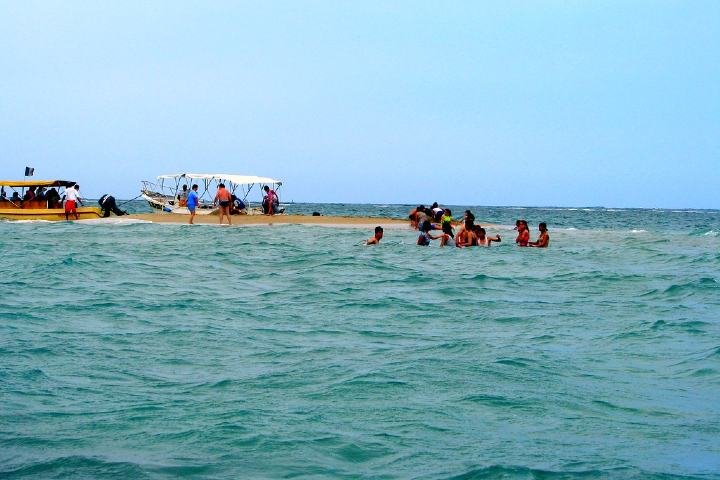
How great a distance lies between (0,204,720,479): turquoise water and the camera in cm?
599

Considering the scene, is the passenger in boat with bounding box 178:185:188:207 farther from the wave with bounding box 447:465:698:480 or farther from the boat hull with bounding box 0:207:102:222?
the wave with bounding box 447:465:698:480

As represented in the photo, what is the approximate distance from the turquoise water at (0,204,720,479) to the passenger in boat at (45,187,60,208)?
19.3 m

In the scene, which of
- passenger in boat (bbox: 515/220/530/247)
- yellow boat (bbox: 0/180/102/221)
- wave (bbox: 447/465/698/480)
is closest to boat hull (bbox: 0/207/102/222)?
yellow boat (bbox: 0/180/102/221)

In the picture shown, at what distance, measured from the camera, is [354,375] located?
8.38 metres

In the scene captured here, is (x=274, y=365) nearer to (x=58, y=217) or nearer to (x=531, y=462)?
(x=531, y=462)

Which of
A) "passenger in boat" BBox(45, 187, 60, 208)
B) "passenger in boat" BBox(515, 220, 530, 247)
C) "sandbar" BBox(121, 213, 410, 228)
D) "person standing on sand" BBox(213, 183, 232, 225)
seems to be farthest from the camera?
"passenger in boat" BBox(45, 187, 60, 208)

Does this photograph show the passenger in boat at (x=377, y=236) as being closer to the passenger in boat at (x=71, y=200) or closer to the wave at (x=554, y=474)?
the passenger in boat at (x=71, y=200)

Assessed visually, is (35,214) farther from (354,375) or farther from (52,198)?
(354,375)

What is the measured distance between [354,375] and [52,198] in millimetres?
30921

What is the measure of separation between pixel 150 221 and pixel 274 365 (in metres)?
28.2

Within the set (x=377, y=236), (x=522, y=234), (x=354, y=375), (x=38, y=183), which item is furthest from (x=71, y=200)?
(x=354, y=375)

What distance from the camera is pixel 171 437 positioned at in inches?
250

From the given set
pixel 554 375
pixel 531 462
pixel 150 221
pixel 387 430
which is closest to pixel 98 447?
pixel 387 430

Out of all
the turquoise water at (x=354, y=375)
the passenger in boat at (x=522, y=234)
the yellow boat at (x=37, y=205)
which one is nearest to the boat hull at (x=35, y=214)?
the yellow boat at (x=37, y=205)
